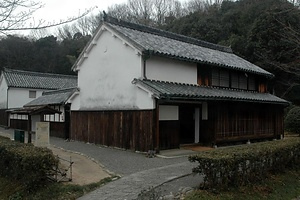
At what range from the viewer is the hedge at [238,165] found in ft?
25.3

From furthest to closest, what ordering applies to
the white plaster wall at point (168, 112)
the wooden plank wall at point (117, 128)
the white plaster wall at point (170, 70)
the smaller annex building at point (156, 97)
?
the white plaster wall at point (170, 70) → the white plaster wall at point (168, 112) → the smaller annex building at point (156, 97) → the wooden plank wall at point (117, 128)

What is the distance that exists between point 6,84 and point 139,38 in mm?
25415

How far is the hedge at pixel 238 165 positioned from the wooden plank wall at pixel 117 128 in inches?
230

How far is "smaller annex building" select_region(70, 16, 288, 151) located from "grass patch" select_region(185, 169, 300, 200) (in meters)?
5.88

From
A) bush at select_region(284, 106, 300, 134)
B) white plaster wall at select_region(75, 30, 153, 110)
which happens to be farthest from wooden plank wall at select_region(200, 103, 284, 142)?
white plaster wall at select_region(75, 30, 153, 110)

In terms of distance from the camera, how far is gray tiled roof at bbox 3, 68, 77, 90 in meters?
36.4

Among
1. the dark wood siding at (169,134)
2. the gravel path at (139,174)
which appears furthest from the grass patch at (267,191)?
the dark wood siding at (169,134)

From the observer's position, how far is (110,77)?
697 inches

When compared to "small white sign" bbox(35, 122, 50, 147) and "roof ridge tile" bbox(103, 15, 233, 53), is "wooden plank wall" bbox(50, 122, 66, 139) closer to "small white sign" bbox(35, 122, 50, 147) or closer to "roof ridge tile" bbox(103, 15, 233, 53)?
"roof ridge tile" bbox(103, 15, 233, 53)

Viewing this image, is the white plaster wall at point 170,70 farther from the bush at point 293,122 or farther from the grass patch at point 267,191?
the bush at point 293,122

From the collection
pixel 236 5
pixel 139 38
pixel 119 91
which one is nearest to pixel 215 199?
pixel 119 91

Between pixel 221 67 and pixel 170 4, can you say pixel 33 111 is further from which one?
pixel 170 4

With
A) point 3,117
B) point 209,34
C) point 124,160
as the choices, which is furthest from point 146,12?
point 124,160

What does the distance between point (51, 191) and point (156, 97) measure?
6.75 metres
